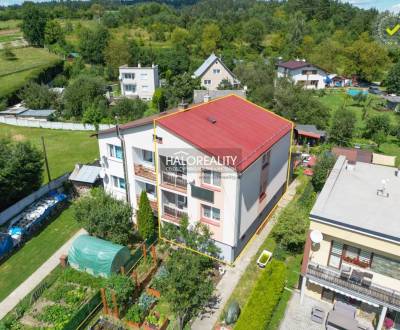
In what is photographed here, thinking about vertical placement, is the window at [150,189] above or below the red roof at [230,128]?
below

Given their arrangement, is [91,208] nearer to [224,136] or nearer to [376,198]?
[224,136]

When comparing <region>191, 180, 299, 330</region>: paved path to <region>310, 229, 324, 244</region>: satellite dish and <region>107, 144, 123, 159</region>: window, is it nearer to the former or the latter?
<region>310, 229, 324, 244</region>: satellite dish

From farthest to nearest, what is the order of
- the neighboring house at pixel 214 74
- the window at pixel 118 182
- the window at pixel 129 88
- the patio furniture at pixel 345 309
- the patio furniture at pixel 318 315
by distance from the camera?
the window at pixel 129 88
the neighboring house at pixel 214 74
the window at pixel 118 182
the patio furniture at pixel 318 315
the patio furniture at pixel 345 309

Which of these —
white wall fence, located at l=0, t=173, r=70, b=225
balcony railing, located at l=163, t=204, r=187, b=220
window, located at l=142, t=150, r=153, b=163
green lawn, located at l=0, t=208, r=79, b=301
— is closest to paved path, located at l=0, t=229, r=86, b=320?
green lawn, located at l=0, t=208, r=79, b=301

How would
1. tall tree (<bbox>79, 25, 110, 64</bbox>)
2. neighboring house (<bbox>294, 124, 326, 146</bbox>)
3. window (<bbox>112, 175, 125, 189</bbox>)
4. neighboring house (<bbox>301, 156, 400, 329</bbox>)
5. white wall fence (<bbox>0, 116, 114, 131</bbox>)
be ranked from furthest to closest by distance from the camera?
tall tree (<bbox>79, 25, 110, 64</bbox>) < white wall fence (<bbox>0, 116, 114, 131</bbox>) < neighboring house (<bbox>294, 124, 326, 146</bbox>) < window (<bbox>112, 175, 125, 189</bbox>) < neighboring house (<bbox>301, 156, 400, 329</bbox>)

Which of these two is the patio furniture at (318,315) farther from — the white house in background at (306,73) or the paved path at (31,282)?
the white house in background at (306,73)

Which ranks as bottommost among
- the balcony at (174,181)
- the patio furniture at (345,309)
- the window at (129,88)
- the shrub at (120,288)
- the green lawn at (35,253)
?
the green lawn at (35,253)

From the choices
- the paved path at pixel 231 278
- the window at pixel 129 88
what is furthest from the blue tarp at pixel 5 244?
the window at pixel 129 88
